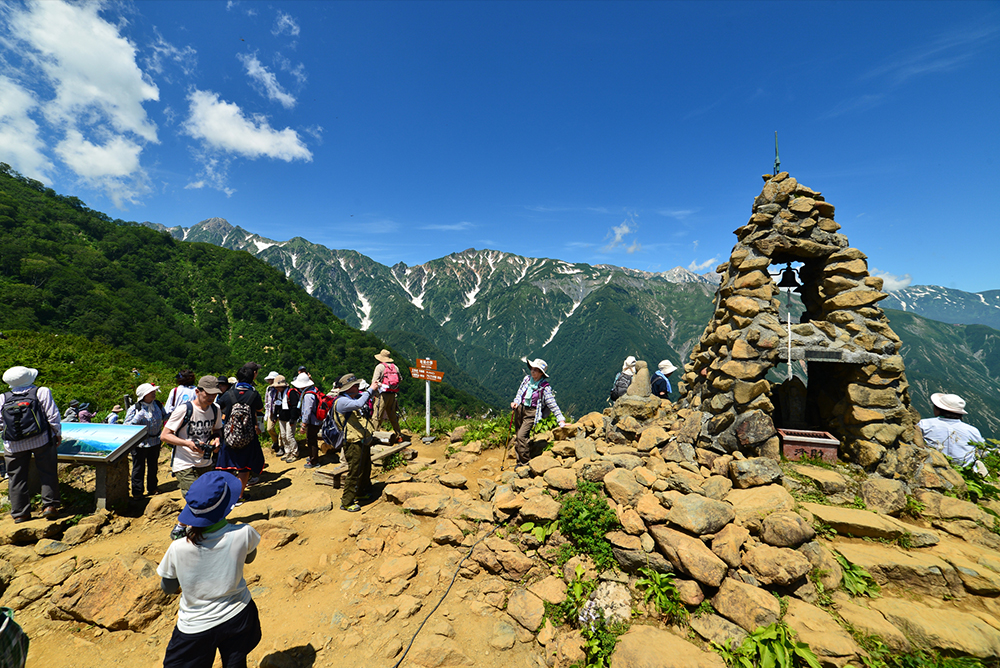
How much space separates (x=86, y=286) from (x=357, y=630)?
92.8 meters

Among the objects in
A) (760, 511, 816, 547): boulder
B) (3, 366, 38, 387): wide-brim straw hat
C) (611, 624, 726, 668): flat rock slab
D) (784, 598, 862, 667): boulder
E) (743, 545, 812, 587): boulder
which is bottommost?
(611, 624, 726, 668): flat rock slab

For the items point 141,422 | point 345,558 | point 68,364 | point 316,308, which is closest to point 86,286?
point 316,308

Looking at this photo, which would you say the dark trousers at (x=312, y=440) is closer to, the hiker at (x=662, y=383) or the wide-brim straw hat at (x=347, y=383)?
the wide-brim straw hat at (x=347, y=383)

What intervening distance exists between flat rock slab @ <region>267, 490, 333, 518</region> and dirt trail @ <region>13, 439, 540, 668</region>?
12 cm

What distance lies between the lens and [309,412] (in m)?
9.44

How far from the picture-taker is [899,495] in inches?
224

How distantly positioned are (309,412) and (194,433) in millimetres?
3319

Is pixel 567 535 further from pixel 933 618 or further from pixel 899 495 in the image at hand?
pixel 899 495

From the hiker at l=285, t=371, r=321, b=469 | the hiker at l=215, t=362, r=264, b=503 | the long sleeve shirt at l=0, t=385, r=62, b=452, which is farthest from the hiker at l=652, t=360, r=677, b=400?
the long sleeve shirt at l=0, t=385, r=62, b=452

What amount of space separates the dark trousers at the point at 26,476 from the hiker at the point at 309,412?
4082 mm

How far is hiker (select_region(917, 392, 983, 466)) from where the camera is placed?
7.17 metres

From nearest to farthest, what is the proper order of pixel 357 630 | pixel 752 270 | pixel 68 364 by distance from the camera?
pixel 357 630
pixel 752 270
pixel 68 364

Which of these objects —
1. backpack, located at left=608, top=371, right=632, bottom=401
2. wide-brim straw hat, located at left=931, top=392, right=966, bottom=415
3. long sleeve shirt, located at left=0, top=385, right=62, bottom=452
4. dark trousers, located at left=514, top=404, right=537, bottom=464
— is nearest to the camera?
long sleeve shirt, located at left=0, top=385, right=62, bottom=452

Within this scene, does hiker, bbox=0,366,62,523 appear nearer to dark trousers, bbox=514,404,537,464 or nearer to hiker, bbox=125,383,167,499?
hiker, bbox=125,383,167,499
